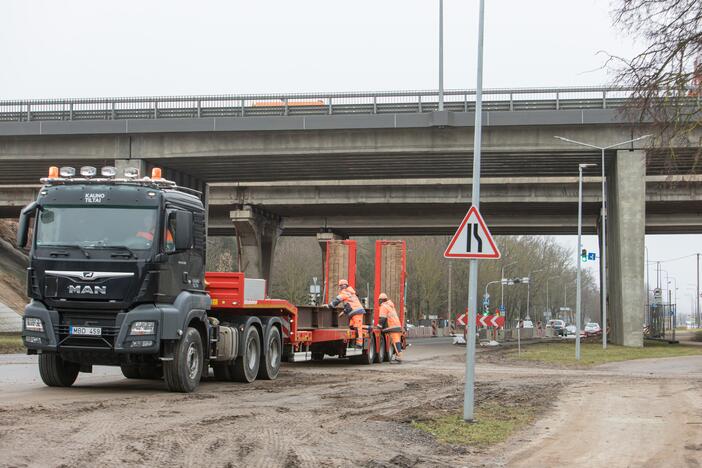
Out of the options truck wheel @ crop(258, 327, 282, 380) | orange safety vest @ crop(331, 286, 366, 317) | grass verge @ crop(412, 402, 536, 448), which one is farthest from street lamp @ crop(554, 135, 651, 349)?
grass verge @ crop(412, 402, 536, 448)

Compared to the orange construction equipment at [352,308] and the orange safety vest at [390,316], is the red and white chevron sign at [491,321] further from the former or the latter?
the orange construction equipment at [352,308]

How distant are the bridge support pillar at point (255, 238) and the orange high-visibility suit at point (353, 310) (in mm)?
29621

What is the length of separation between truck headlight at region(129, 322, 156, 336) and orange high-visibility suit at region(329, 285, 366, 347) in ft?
32.4

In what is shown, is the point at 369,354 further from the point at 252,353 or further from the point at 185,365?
the point at 185,365

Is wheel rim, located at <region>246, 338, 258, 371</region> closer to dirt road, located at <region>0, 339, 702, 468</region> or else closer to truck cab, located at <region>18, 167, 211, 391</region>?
dirt road, located at <region>0, 339, 702, 468</region>

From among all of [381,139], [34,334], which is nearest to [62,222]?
[34,334]

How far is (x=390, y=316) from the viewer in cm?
2536

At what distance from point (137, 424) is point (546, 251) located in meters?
82.2

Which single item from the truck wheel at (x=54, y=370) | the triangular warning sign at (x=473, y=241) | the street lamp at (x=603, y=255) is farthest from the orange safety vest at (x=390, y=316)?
the street lamp at (x=603, y=255)

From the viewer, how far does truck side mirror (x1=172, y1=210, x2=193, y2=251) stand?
1373 cm

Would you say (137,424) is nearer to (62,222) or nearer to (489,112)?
(62,222)

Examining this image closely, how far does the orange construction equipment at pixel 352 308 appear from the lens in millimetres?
22891

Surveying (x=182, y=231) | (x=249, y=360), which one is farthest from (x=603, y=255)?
(x=182, y=231)

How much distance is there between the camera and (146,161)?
137 ft
